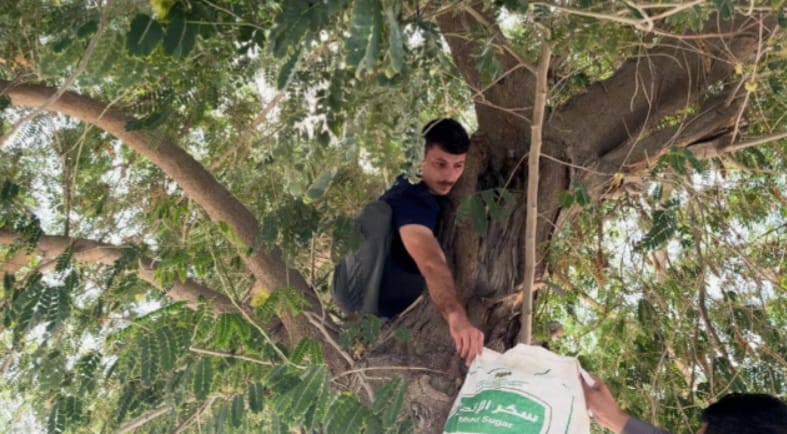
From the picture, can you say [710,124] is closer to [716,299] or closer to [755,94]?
[755,94]

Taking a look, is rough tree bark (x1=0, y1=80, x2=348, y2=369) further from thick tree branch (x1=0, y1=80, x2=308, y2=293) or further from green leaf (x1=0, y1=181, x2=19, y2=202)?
green leaf (x1=0, y1=181, x2=19, y2=202)

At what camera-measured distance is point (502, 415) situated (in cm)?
257

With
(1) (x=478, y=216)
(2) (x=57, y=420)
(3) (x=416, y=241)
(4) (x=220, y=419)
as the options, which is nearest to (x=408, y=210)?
(3) (x=416, y=241)

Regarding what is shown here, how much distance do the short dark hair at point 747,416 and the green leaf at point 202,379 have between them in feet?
4.92

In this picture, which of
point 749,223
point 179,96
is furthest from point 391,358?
point 749,223

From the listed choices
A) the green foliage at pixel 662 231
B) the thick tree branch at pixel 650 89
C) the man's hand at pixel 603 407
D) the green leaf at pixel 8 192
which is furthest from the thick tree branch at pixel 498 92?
the green leaf at pixel 8 192

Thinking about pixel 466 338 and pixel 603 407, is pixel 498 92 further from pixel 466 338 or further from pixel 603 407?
pixel 603 407

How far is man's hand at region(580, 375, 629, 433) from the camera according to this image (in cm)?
285

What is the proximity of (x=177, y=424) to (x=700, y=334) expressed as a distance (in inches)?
91.9

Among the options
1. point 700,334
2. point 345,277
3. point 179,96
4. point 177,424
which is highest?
point 179,96

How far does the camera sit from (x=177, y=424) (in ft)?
11.7

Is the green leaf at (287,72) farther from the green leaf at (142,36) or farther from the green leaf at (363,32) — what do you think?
the green leaf at (142,36)

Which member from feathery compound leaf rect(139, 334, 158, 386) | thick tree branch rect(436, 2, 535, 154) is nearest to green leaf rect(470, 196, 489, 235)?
thick tree branch rect(436, 2, 535, 154)

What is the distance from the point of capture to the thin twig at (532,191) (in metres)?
3.02
